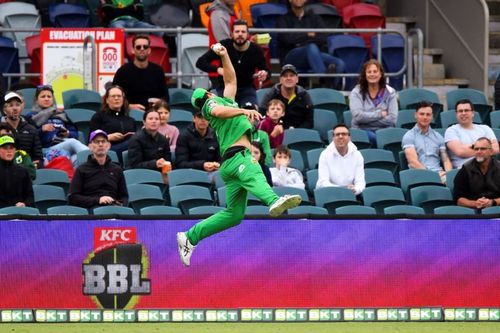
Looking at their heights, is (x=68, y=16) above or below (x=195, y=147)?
above

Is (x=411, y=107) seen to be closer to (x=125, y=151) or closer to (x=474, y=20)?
(x=474, y=20)

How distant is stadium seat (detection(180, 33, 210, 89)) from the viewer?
66.8ft

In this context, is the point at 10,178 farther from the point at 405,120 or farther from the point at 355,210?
the point at 405,120

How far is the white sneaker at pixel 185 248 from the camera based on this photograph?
13.9m

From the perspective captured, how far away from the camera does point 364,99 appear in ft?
60.1

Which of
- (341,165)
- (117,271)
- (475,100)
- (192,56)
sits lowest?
(117,271)

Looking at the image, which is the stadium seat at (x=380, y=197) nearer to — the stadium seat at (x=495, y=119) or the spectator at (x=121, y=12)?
the stadium seat at (x=495, y=119)

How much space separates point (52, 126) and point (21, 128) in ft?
1.42

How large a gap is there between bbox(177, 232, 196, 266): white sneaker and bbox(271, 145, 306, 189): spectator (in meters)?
3.04

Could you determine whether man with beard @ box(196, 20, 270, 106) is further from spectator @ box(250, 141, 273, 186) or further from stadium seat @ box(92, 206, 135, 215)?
stadium seat @ box(92, 206, 135, 215)

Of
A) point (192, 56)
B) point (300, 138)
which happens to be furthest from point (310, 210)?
point (192, 56)

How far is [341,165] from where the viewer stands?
16891 mm

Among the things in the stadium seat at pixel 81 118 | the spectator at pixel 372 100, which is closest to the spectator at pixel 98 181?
the stadium seat at pixel 81 118

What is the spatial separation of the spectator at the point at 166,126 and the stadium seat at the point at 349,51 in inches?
134
